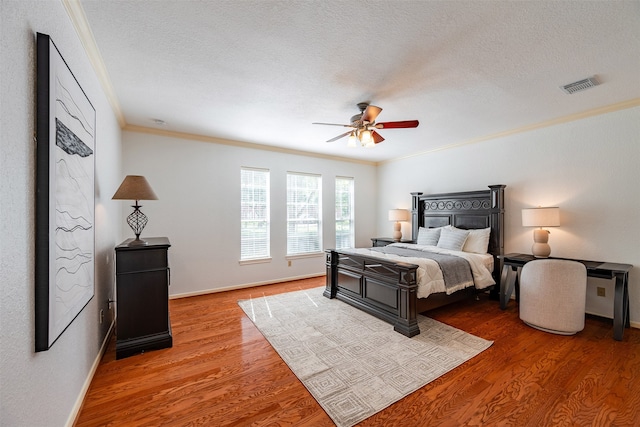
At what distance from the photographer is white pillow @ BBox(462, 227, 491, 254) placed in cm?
399

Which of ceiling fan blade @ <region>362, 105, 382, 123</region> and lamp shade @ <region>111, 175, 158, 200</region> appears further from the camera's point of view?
ceiling fan blade @ <region>362, 105, 382, 123</region>

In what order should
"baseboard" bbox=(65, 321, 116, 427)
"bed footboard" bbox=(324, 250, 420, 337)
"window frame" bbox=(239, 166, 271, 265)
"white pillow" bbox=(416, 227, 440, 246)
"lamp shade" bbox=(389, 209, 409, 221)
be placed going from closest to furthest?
"baseboard" bbox=(65, 321, 116, 427)
"bed footboard" bbox=(324, 250, 420, 337)
"white pillow" bbox=(416, 227, 440, 246)
"window frame" bbox=(239, 166, 271, 265)
"lamp shade" bbox=(389, 209, 409, 221)

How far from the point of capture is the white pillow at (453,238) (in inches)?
162

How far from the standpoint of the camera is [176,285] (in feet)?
13.5

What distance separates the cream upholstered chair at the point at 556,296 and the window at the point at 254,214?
3952 millimetres

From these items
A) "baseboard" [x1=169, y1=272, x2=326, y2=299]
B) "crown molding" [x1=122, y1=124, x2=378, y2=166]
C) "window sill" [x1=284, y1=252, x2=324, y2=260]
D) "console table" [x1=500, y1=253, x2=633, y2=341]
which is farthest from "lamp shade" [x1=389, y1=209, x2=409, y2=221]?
"console table" [x1=500, y1=253, x2=633, y2=341]

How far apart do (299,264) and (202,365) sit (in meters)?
3.06

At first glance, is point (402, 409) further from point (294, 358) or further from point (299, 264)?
point (299, 264)

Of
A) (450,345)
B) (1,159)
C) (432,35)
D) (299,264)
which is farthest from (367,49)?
(299,264)

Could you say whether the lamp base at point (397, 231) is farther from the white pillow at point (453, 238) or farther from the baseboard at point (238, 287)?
the baseboard at point (238, 287)

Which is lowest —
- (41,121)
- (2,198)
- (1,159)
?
(2,198)

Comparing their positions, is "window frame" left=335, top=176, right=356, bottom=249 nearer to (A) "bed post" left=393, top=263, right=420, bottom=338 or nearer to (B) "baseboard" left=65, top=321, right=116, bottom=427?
(A) "bed post" left=393, top=263, right=420, bottom=338

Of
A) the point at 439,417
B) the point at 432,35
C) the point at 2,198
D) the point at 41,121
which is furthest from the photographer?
the point at 432,35

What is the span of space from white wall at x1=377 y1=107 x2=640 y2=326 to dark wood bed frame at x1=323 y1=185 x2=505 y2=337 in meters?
0.24
